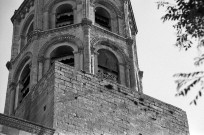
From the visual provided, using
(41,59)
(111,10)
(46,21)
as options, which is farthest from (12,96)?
(111,10)

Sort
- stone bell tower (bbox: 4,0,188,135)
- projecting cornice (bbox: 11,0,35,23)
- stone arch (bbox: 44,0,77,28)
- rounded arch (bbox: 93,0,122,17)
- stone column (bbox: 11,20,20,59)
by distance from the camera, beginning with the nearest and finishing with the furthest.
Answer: stone bell tower (bbox: 4,0,188,135) → stone arch (bbox: 44,0,77,28) → stone column (bbox: 11,20,20,59) → rounded arch (bbox: 93,0,122,17) → projecting cornice (bbox: 11,0,35,23)

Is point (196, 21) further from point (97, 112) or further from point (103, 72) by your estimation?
point (103, 72)

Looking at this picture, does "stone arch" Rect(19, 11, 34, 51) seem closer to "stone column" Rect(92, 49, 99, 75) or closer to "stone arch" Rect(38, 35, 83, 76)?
"stone arch" Rect(38, 35, 83, 76)

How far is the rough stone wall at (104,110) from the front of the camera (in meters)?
14.4

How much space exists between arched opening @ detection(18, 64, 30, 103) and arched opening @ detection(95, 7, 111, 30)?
3.29m

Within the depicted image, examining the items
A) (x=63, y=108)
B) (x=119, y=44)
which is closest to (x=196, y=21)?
(x=63, y=108)

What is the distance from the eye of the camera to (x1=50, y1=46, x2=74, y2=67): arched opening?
20219mm

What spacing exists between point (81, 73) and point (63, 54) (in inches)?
196

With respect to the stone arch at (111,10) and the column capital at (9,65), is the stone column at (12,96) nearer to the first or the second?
the column capital at (9,65)

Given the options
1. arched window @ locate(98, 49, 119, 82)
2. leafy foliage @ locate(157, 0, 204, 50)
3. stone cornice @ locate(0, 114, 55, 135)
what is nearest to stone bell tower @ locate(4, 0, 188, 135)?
arched window @ locate(98, 49, 119, 82)

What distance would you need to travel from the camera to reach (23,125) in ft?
43.5

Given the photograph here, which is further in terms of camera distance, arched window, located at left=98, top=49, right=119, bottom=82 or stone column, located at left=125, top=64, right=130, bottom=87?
stone column, located at left=125, top=64, right=130, bottom=87

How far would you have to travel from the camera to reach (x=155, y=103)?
1689cm

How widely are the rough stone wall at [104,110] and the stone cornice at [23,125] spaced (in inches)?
18.8
